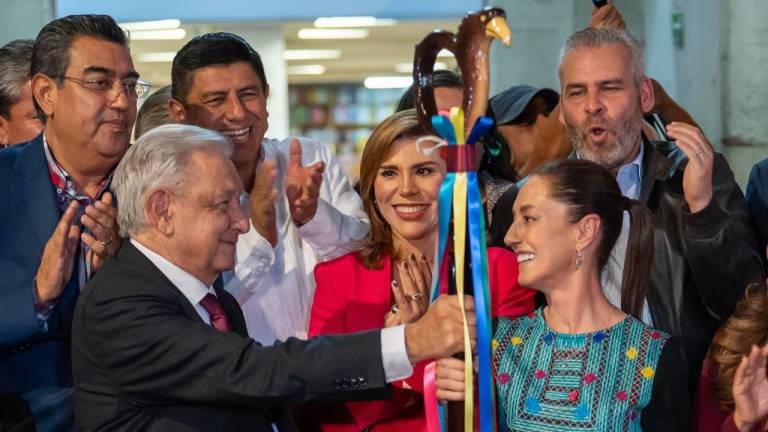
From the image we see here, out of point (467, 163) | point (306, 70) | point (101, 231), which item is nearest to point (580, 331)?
point (467, 163)

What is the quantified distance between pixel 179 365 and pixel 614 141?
4.87ft

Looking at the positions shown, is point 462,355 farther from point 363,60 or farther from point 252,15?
point 363,60

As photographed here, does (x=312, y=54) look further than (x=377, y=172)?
Yes

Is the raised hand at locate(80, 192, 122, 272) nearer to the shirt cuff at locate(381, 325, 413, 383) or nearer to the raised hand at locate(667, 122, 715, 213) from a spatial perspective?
the shirt cuff at locate(381, 325, 413, 383)

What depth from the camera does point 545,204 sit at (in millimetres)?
2762

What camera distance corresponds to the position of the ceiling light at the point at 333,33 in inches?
402

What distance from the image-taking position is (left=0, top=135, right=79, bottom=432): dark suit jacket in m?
2.78

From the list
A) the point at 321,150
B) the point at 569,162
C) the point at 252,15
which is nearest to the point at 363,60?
the point at 252,15

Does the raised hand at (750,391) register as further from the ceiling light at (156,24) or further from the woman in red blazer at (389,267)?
the ceiling light at (156,24)

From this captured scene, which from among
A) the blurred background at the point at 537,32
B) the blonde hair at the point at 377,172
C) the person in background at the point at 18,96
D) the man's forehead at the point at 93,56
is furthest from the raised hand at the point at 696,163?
the blurred background at the point at 537,32

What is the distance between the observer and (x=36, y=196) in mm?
2930

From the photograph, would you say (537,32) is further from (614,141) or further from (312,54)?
(312,54)

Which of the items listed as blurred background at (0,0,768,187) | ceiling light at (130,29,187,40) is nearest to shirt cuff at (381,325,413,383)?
blurred background at (0,0,768,187)

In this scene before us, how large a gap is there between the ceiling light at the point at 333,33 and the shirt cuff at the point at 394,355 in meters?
7.90
